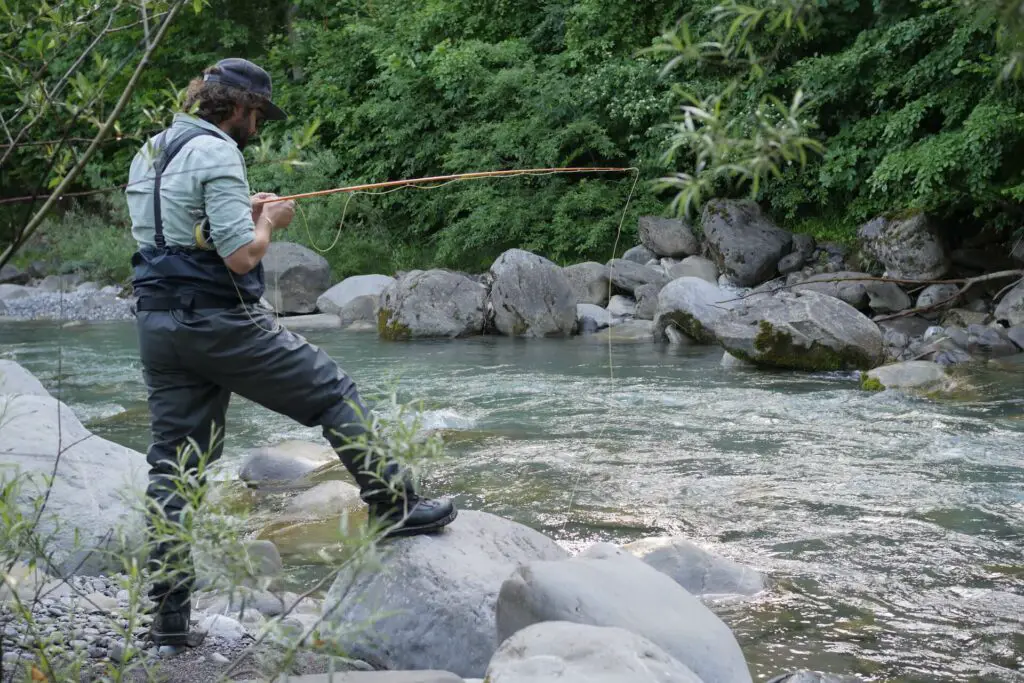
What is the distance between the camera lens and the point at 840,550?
16.1 feet

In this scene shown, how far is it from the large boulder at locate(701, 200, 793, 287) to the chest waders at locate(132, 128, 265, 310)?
1267cm

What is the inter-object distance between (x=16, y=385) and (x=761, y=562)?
472 centimetres

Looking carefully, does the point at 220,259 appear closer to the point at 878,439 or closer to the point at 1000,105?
the point at 878,439

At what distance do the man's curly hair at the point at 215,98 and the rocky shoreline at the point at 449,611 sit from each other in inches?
43.5

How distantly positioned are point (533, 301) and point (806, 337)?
185 inches

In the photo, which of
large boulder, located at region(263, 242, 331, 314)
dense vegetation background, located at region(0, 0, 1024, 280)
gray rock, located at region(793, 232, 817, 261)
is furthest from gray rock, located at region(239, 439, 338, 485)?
large boulder, located at region(263, 242, 331, 314)

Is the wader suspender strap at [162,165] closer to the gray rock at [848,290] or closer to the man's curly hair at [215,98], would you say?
the man's curly hair at [215,98]

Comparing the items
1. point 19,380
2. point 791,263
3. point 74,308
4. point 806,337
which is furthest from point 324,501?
point 74,308

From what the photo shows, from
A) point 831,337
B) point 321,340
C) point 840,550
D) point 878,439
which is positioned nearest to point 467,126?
point 321,340

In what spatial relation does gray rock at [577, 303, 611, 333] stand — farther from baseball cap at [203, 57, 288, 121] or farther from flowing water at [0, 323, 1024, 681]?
baseball cap at [203, 57, 288, 121]

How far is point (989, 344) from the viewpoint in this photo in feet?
37.0

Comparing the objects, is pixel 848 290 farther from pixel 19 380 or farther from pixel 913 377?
pixel 19 380

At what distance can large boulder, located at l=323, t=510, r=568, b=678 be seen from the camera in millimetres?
3492

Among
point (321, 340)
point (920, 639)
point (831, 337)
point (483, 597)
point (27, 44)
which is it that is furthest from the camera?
point (321, 340)
